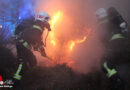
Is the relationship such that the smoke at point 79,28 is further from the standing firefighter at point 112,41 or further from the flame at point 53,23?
the standing firefighter at point 112,41

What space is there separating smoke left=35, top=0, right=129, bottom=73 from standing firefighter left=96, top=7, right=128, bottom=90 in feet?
3.42

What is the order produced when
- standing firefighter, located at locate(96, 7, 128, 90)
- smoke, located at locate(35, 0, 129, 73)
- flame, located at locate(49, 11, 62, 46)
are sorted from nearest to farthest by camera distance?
standing firefighter, located at locate(96, 7, 128, 90) → smoke, located at locate(35, 0, 129, 73) → flame, located at locate(49, 11, 62, 46)

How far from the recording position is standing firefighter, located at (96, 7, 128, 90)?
3773 millimetres

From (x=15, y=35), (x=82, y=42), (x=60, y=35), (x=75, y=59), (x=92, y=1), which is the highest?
(x=92, y=1)

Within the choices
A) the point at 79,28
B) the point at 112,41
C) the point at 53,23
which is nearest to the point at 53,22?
the point at 53,23

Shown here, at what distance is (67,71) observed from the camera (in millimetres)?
5676

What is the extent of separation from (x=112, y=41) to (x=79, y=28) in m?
4.28

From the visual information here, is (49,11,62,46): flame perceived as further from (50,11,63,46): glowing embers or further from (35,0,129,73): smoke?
(35,0,129,73): smoke

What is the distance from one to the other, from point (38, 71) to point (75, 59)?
7.03 feet

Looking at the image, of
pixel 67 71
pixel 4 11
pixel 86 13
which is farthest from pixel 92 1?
pixel 4 11

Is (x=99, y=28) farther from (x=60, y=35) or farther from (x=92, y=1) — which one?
(x=92, y=1)

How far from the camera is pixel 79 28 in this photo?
27.0 ft

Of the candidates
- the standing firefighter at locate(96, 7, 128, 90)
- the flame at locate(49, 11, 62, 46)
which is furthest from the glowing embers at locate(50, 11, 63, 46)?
the standing firefighter at locate(96, 7, 128, 90)

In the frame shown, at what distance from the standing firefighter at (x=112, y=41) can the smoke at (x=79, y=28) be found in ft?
3.42
